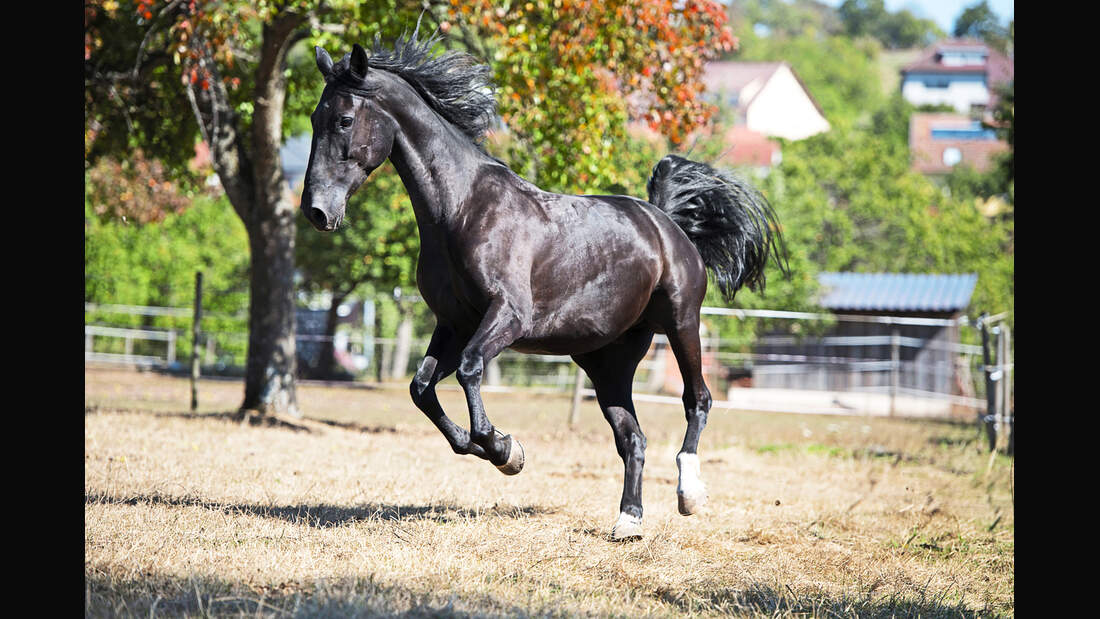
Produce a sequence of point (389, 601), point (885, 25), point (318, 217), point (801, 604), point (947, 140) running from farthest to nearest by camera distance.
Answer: point (885, 25) < point (947, 140) < point (318, 217) < point (801, 604) < point (389, 601)

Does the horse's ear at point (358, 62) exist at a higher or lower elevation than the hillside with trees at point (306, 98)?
lower

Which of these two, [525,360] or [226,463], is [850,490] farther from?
[525,360]

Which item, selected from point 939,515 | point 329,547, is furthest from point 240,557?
point 939,515

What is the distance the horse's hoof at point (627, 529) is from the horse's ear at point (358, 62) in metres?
2.68

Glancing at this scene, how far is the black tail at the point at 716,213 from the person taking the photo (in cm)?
678

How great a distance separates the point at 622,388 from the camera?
6.30 meters

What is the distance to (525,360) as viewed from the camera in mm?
27453

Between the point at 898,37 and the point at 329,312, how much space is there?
477 ft

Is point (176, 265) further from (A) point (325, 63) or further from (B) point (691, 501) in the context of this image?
(B) point (691, 501)

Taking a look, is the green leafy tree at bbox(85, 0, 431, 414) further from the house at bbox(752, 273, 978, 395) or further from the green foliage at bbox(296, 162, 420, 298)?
the house at bbox(752, 273, 978, 395)

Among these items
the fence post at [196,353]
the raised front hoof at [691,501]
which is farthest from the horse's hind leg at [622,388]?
the fence post at [196,353]

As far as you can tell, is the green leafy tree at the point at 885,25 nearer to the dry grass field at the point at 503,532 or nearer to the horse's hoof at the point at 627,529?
the dry grass field at the point at 503,532

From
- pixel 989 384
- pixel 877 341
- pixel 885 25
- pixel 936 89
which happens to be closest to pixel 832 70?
pixel 936 89

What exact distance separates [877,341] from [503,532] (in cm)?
2265
